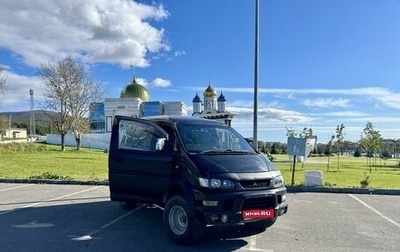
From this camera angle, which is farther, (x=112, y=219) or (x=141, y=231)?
(x=112, y=219)

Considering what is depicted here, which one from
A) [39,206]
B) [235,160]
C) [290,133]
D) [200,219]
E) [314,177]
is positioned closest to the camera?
[200,219]

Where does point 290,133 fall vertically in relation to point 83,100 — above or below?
below

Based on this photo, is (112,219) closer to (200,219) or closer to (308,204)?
(200,219)

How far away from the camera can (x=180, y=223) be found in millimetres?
6160

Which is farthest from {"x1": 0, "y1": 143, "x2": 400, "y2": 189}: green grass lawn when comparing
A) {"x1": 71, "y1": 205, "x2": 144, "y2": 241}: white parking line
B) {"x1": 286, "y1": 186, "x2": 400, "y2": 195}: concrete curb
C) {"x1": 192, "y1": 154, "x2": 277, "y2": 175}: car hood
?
{"x1": 192, "y1": 154, "x2": 277, "y2": 175}: car hood

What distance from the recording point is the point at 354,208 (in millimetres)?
9469

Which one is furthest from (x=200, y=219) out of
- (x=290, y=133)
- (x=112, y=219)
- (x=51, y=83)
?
(x=51, y=83)

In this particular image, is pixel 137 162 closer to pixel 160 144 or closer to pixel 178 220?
pixel 160 144

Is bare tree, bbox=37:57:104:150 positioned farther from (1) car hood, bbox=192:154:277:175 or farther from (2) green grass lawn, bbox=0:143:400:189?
(1) car hood, bbox=192:154:277:175

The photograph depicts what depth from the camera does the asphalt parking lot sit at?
601 centimetres

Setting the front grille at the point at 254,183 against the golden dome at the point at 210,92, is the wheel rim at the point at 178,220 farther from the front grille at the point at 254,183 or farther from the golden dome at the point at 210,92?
the golden dome at the point at 210,92

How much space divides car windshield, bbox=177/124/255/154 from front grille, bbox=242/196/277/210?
1033 millimetres

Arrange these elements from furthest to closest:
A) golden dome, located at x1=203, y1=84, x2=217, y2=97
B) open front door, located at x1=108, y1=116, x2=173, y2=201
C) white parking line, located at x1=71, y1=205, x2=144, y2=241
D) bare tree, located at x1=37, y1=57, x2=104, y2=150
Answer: golden dome, located at x1=203, y1=84, x2=217, y2=97 < bare tree, located at x1=37, y1=57, x2=104, y2=150 < open front door, located at x1=108, y1=116, x2=173, y2=201 < white parking line, located at x1=71, y1=205, x2=144, y2=241

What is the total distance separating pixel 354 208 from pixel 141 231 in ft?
18.6
